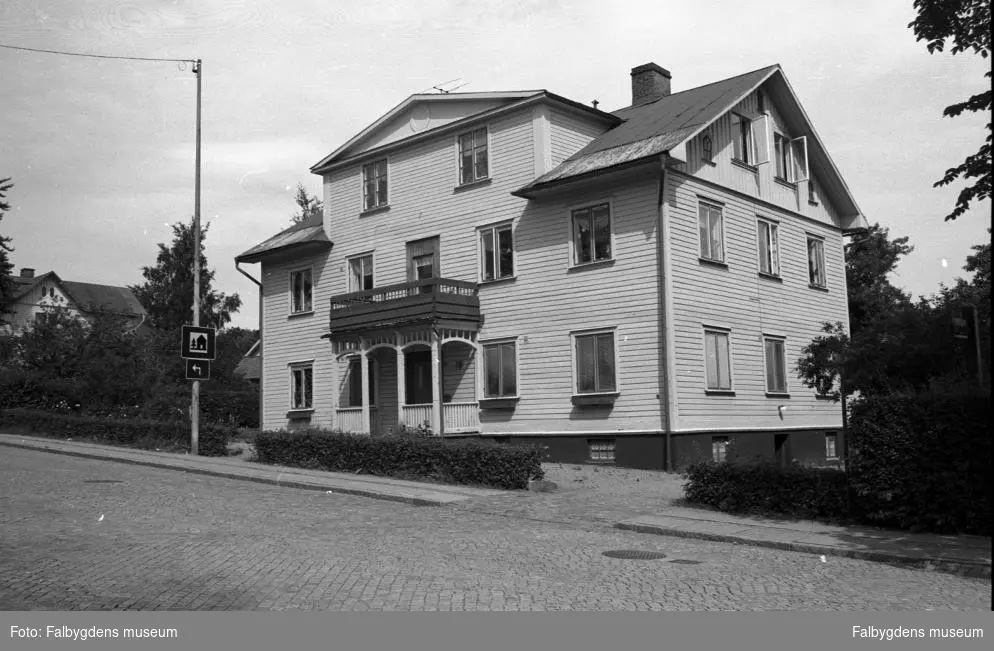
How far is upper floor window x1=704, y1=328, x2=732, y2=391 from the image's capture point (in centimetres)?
2495

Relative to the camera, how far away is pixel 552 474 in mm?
21719

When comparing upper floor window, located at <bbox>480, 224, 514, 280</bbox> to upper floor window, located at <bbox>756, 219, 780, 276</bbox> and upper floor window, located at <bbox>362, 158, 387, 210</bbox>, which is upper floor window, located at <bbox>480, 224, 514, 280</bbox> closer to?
upper floor window, located at <bbox>362, 158, 387, 210</bbox>

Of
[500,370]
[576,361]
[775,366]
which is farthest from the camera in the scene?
[775,366]

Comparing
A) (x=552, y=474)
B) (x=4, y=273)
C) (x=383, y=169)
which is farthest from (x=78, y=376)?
(x=552, y=474)

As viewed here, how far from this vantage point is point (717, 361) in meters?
25.3

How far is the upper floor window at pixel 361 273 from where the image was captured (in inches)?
1236

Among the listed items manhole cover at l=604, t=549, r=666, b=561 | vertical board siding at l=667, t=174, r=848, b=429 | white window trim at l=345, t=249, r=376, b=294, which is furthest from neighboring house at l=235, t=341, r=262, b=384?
manhole cover at l=604, t=549, r=666, b=561

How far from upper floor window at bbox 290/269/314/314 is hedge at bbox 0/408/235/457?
6450 millimetres

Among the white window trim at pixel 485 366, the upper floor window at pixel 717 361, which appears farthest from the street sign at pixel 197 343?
the upper floor window at pixel 717 361

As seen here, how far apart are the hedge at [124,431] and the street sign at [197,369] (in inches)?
64.2

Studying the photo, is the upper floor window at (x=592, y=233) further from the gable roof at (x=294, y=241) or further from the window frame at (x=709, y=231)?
the gable roof at (x=294, y=241)

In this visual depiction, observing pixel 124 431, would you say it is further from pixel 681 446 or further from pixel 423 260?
pixel 681 446

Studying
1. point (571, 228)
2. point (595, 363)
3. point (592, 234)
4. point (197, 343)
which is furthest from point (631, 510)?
point (197, 343)

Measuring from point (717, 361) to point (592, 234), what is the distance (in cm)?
476
